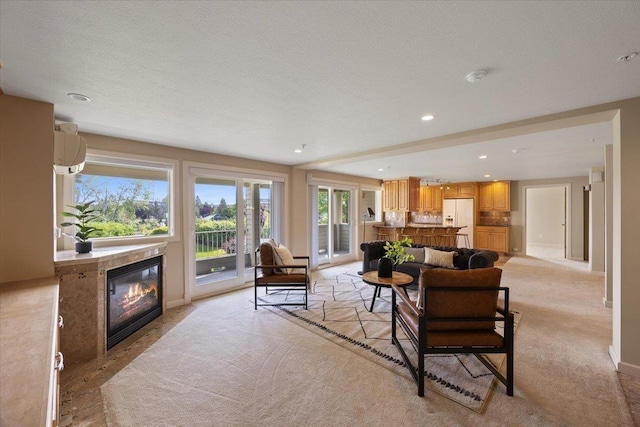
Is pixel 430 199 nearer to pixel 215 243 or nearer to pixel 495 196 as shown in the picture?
pixel 495 196

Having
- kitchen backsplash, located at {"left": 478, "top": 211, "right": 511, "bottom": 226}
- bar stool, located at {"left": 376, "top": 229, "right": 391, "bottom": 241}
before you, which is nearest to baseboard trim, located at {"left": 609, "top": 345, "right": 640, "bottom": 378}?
bar stool, located at {"left": 376, "top": 229, "right": 391, "bottom": 241}

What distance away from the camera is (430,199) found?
30.8ft

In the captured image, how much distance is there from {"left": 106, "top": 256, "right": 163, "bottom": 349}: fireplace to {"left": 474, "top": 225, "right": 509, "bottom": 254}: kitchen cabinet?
28.7ft

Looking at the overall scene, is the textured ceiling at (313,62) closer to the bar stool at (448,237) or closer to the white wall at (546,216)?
the bar stool at (448,237)

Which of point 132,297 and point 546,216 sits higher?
point 546,216

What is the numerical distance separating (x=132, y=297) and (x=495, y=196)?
939cm

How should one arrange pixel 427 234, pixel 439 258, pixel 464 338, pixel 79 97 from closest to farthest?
pixel 464 338
pixel 79 97
pixel 439 258
pixel 427 234

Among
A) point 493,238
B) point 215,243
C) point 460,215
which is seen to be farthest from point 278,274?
point 493,238

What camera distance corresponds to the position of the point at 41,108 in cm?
243

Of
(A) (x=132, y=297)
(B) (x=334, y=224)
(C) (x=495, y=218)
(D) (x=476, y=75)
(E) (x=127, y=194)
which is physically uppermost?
(D) (x=476, y=75)

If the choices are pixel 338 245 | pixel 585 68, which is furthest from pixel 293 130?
pixel 338 245

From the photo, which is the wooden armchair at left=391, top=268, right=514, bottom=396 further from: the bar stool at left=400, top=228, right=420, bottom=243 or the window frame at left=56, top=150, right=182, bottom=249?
the bar stool at left=400, top=228, right=420, bottom=243

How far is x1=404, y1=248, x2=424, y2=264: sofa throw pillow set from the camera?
16.3 ft

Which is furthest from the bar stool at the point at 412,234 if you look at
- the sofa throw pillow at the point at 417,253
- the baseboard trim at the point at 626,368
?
the baseboard trim at the point at 626,368
